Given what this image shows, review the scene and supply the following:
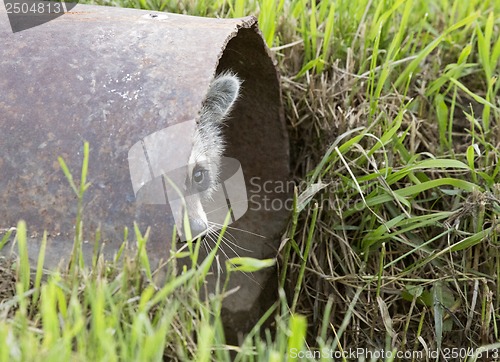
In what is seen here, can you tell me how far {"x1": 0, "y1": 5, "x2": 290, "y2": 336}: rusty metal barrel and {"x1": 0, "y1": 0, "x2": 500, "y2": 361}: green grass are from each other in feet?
1.78

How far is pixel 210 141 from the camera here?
3.32 metres

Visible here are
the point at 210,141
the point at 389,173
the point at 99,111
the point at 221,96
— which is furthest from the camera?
the point at 210,141

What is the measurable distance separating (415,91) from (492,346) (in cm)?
126

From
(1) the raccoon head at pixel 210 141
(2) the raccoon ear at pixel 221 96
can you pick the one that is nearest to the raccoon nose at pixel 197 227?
(1) the raccoon head at pixel 210 141

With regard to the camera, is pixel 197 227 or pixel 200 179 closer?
pixel 197 227

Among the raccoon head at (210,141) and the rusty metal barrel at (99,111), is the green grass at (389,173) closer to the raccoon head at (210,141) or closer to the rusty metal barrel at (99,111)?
the raccoon head at (210,141)

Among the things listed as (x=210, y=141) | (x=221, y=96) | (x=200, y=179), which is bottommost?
(x=200, y=179)

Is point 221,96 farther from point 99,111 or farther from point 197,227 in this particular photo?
point 99,111

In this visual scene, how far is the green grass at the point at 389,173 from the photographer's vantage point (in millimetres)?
2787

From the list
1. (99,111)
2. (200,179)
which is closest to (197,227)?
(99,111)

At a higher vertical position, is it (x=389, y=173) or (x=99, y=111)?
(x=99, y=111)

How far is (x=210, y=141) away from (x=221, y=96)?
0.28 meters

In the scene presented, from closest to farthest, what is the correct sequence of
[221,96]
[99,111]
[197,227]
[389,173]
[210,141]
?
[99,111]
[197,227]
[389,173]
[221,96]
[210,141]

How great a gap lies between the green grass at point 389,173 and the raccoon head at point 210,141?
1.14 feet
